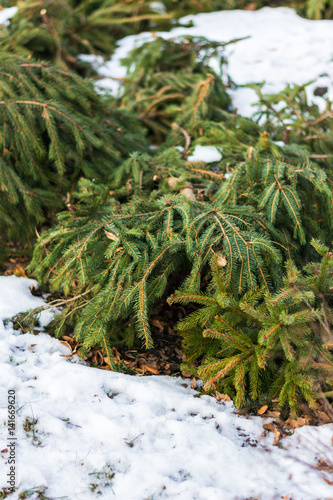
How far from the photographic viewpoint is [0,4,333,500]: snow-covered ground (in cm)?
196

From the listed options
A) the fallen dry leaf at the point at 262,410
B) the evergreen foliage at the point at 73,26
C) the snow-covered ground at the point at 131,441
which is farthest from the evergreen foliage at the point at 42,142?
the fallen dry leaf at the point at 262,410

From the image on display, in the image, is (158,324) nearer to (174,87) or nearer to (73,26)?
(174,87)

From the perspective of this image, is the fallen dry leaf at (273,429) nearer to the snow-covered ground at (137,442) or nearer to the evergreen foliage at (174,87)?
the snow-covered ground at (137,442)

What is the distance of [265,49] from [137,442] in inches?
271

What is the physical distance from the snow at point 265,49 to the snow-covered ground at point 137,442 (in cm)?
455

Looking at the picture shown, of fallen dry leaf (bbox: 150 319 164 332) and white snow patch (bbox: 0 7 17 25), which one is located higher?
white snow patch (bbox: 0 7 17 25)

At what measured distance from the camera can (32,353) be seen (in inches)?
107

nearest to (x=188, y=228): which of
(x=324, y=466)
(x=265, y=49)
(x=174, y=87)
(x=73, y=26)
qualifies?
(x=324, y=466)

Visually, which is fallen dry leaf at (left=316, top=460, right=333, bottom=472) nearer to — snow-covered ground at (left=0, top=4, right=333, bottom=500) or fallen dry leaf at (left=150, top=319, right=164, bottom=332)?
snow-covered ground at (left=0, top=4, right=333, bottom=500)

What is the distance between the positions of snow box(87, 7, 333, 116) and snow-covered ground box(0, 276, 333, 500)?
455 cm

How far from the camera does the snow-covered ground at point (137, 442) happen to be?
77.0 inches

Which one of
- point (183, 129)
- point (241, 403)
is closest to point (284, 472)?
point (241, 403)

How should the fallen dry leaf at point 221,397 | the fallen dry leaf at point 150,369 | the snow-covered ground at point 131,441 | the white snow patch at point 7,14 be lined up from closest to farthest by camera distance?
1. the snow-covered ground at point 131,441
2. the fallen dry leaf at point 221,397
3. the fallen dry leaf at point 150,369
4. the white snow patch at point 7,14

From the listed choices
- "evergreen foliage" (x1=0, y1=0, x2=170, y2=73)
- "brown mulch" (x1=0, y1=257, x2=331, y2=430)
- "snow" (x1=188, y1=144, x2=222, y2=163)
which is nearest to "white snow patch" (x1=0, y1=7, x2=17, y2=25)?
"evergreen foliage" (x1=0, y1=0, x2=170, y2=73)
